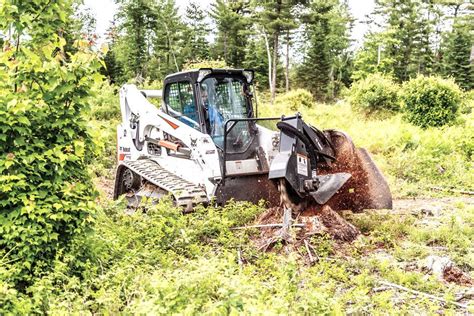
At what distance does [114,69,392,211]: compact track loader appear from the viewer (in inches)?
263

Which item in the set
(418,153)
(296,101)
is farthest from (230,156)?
(296,101)

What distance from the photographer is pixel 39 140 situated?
4.52 meters

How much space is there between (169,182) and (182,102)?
59.8 inches

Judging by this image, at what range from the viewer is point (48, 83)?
4.48 metres

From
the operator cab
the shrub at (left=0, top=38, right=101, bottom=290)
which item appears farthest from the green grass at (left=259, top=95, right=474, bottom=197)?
the shrub at (left=0, top=38, right=101, bottom=290)

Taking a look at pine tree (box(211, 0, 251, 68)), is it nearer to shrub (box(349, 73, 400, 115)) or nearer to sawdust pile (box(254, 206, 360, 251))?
shrub (box(349, 73, 400, 115))

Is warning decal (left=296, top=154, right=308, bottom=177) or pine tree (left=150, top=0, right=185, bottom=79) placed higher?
pine tree (left=150, top=0, right=185, bottom=79)

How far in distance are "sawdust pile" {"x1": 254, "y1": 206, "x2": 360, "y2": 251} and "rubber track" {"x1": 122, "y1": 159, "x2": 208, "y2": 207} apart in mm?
1057

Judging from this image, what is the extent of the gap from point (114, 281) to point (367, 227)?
3944 millimetres

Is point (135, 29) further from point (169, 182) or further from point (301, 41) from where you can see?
point (169, 182)

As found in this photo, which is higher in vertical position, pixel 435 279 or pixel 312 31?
pixel 312 31

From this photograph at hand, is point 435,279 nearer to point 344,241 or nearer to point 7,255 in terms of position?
point 344,241

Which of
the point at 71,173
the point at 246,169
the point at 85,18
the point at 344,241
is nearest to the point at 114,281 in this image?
the point at 71,173

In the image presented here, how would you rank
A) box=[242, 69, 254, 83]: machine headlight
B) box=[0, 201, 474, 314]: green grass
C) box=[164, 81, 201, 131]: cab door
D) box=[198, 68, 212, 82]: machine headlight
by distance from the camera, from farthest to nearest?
box=[242, 69, 254, 83]: machine headlight → box=[164, 81, 201, 131]: cab door → box=[198, 68, 212, 82]: machine headlight → box=[0, 201, 474, 314]: green grass
